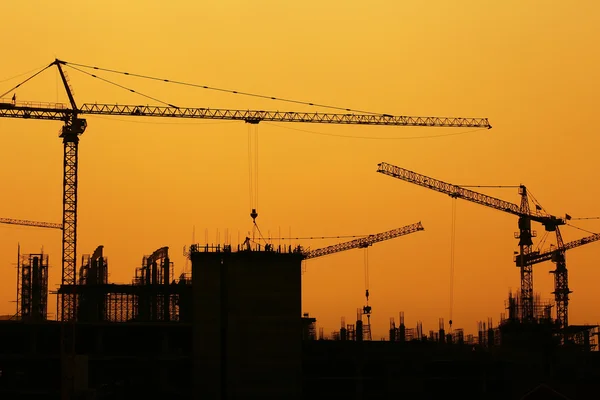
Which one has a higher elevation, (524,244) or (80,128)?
(80,128)

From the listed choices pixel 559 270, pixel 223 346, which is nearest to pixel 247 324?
pixel 223 346

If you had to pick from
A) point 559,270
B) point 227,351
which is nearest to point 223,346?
point 227,351

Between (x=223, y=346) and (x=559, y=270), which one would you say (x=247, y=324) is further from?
(x=559, y=270)

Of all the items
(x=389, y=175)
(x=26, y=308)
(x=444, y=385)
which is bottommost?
(x=444, y=385)

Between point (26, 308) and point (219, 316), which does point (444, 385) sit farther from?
point (26, 308)

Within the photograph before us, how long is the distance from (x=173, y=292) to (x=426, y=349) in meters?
30.8

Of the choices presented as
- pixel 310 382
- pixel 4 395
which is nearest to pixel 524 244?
pixel 310 382

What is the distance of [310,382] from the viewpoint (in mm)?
133125

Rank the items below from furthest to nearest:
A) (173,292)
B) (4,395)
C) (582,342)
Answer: (582,342) < (173,292) < (4,395)

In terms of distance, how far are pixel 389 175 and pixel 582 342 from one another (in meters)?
38.1

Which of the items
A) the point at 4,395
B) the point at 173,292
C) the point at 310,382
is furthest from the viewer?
the point at 173,292

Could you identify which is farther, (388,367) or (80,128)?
(80,128)

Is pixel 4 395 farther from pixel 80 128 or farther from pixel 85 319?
pixel 80 128

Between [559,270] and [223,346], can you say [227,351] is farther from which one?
[559,270]
